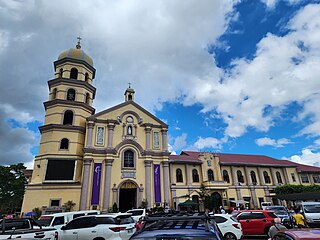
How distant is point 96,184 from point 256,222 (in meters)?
16.5

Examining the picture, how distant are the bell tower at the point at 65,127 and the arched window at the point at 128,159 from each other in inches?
197

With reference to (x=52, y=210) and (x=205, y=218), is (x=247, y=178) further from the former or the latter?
(x=205, y=218)

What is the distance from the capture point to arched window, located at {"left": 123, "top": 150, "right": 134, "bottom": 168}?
24875mm

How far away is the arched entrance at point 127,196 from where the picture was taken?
944 inches

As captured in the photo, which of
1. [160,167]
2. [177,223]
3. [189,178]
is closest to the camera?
[177,223]

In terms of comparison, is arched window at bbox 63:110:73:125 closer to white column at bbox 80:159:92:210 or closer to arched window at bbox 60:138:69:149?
arched window at bbox 60:138:69:149

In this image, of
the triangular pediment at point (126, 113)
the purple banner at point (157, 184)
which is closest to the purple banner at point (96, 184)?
the triangular pediment at point (126, 113)

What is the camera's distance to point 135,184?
79.0 ft

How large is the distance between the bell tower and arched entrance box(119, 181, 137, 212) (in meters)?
5.08

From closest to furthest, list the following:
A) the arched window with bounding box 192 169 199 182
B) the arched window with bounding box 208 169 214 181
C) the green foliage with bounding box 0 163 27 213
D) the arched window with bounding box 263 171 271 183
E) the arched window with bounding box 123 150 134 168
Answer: the arched window with bounding box 123 150 134 168 → the arched window with bounding box 192 169 199 182 → the arched window with bounding box 208 169 214 181 → the arched window with bounding box 263 171 271 183 → the green foliage with bounding box 0 163 27 213

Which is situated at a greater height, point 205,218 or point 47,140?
point 47,140

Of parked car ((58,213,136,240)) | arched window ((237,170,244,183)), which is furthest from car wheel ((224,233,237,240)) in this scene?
arched window ((237,170,244,183))

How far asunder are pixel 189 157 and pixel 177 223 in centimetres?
2612

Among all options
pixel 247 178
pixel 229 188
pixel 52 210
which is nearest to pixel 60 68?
pixel 52 210
